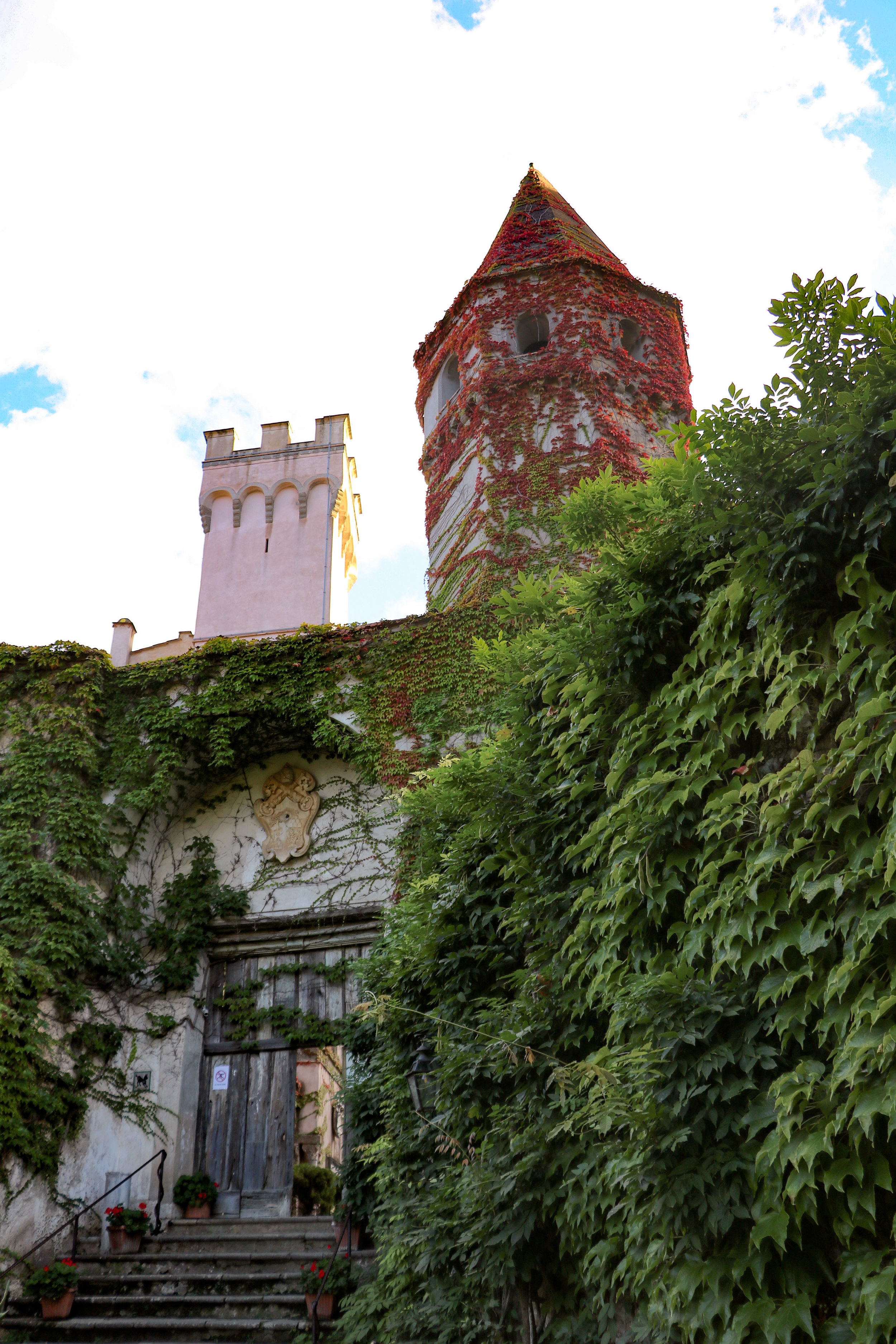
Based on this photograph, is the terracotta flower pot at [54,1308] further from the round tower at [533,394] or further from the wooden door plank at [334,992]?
the round tower at [533,394]

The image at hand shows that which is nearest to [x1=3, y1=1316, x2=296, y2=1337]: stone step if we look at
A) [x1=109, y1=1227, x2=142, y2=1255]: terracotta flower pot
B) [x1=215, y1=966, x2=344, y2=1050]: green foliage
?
[x1=109, y1=1227, x2=142, y2=1255]: terracotta flower pot

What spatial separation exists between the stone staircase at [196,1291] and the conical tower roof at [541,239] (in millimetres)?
11840

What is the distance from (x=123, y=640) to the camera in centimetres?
1866

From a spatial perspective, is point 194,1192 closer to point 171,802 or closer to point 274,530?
point 171,802

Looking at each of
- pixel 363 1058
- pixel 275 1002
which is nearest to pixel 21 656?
pixel 275 1002

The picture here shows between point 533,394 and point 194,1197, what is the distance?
1010 cm

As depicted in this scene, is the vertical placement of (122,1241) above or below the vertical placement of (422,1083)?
below

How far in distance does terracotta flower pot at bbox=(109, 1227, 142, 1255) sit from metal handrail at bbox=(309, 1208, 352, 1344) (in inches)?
81.5

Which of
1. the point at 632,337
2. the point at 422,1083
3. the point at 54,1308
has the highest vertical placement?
the point at 632,337

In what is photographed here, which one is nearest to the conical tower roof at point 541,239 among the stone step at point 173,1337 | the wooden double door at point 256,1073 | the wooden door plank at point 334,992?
the wooden door plank at point 334,992

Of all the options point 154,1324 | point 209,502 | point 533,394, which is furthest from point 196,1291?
point 209,502

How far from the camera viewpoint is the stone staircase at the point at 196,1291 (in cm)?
770

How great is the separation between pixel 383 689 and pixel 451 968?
6031 millimetres

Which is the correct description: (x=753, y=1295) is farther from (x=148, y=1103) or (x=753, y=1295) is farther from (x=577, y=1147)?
(x=148, y=1103)
